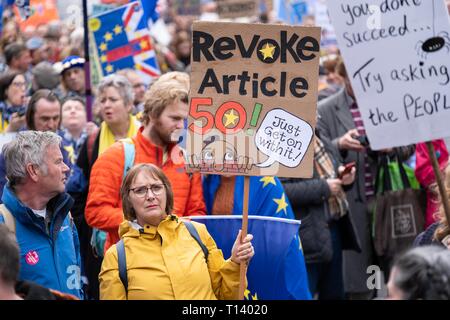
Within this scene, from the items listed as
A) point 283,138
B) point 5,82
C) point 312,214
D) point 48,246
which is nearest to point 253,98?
point 283,138

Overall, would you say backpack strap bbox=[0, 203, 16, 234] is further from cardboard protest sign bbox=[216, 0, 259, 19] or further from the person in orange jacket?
cardboard protest sign bbox=[216, 0, 259, 19]

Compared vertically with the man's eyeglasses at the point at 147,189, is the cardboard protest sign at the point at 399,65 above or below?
above

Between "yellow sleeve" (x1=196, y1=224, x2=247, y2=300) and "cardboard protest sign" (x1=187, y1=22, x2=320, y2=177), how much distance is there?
0.42 m

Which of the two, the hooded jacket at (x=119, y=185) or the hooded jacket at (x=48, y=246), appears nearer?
the hooded jacket at (x=48, y=246)

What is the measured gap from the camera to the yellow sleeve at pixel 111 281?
251 inches

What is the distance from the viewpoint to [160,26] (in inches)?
797

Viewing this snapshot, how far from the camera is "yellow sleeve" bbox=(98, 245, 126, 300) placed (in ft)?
21.0

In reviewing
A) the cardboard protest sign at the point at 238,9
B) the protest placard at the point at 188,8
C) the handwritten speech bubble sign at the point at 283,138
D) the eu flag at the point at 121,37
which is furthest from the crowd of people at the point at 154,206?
the protest placard at the point at 188,8

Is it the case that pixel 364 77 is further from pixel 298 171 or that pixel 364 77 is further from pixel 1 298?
pixel 1 298

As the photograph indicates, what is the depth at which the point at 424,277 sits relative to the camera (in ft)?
16.1

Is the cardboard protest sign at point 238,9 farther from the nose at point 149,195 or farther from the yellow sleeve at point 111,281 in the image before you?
the yellow sleeve at point 111,281

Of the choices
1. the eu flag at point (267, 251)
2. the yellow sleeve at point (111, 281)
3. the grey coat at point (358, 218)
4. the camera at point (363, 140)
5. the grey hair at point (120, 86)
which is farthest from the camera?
the grey coat at point (358, 218)

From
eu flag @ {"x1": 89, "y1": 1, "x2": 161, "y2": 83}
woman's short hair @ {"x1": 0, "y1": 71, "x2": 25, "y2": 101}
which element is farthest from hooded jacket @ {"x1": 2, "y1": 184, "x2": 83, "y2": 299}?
eu flag @ {"x1": 89, "y1": 1, "x2": 161, "y2": 83}

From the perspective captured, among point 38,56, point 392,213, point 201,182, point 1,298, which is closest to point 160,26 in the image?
point 38,56
